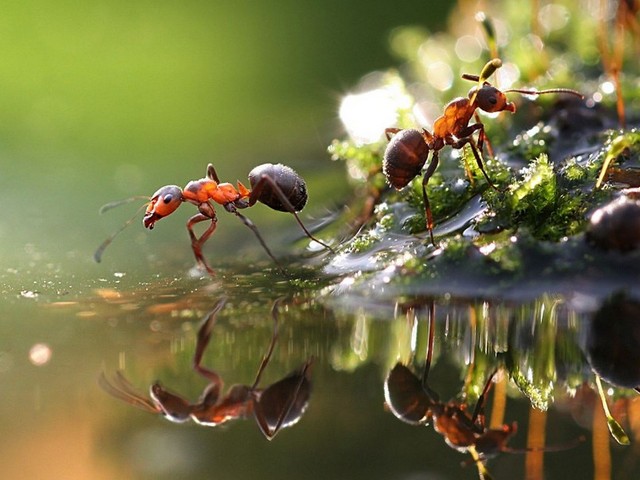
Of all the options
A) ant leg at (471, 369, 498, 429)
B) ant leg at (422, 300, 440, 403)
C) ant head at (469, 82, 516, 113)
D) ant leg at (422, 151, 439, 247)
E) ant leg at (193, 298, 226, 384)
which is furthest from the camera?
ant head at (469, 82, 516, 113)

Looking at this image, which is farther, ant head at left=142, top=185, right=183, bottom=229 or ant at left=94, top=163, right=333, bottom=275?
ant head at left=142, top=185, right=183, bottom=229

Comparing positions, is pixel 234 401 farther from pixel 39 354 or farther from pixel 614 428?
pixel 614 428

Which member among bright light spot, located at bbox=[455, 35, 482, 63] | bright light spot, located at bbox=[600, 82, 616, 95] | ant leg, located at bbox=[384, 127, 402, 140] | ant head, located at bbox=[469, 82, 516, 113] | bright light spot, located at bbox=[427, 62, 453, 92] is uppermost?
bright light spot, located at bbox=[455, 35, 482, 63]

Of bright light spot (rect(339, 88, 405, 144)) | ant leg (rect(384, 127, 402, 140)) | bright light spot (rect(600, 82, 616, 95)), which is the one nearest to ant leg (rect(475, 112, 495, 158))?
ant leg (rect(384, 127, 402, 140))

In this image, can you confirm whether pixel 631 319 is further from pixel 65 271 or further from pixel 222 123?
pixel 222 123

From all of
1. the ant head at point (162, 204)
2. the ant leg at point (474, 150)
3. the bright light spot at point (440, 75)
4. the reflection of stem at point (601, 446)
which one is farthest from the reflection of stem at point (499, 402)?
the bright light spot at point (440, 75)

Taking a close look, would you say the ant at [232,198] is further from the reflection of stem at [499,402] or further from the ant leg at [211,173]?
the reflection of stem at [499,402]

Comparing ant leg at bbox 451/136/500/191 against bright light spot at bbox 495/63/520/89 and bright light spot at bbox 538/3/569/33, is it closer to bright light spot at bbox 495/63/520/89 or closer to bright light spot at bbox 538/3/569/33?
bright light spot at bbox 495/63/520/89
